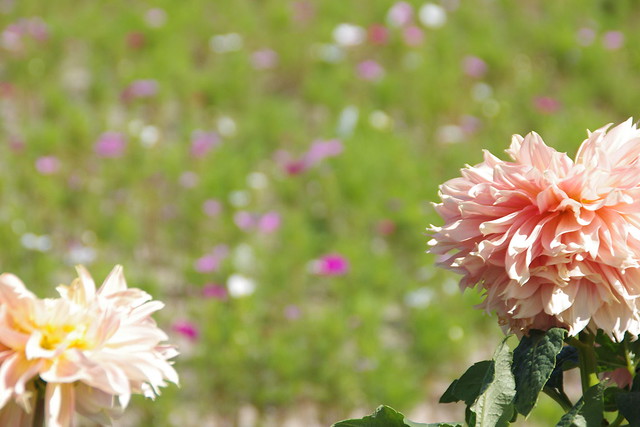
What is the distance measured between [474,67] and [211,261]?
185cm

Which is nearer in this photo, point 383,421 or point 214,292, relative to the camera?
point 383,421

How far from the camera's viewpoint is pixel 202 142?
3479 mm

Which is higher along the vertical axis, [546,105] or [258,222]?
[546,105]

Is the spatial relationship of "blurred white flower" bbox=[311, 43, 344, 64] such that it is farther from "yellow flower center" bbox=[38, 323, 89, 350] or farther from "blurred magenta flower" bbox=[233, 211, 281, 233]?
"yellow flower center" bbox=[38, 323, 89, 350]

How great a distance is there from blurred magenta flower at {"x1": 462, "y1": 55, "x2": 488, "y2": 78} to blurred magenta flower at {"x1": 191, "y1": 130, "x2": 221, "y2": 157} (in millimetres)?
1237

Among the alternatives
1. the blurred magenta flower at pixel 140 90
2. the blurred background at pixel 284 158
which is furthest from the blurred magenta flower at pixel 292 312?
the blurred magenta flower at pixel 140 90

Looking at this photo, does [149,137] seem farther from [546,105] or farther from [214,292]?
[546,105]

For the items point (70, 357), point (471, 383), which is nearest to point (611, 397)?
point (471, 383)

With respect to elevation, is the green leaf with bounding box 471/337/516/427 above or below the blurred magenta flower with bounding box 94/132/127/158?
below

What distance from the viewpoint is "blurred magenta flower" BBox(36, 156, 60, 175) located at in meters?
3.27

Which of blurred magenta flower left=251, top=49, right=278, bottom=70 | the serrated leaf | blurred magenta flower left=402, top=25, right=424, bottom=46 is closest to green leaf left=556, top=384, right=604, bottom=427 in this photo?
the serrated leaf

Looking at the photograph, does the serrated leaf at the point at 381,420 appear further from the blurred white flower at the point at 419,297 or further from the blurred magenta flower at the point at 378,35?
the blurred magenta flower at the point at 378,35

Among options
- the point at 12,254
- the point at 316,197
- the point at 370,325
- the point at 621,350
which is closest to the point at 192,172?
the point at 316,197

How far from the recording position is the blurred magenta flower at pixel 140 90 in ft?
12.4
